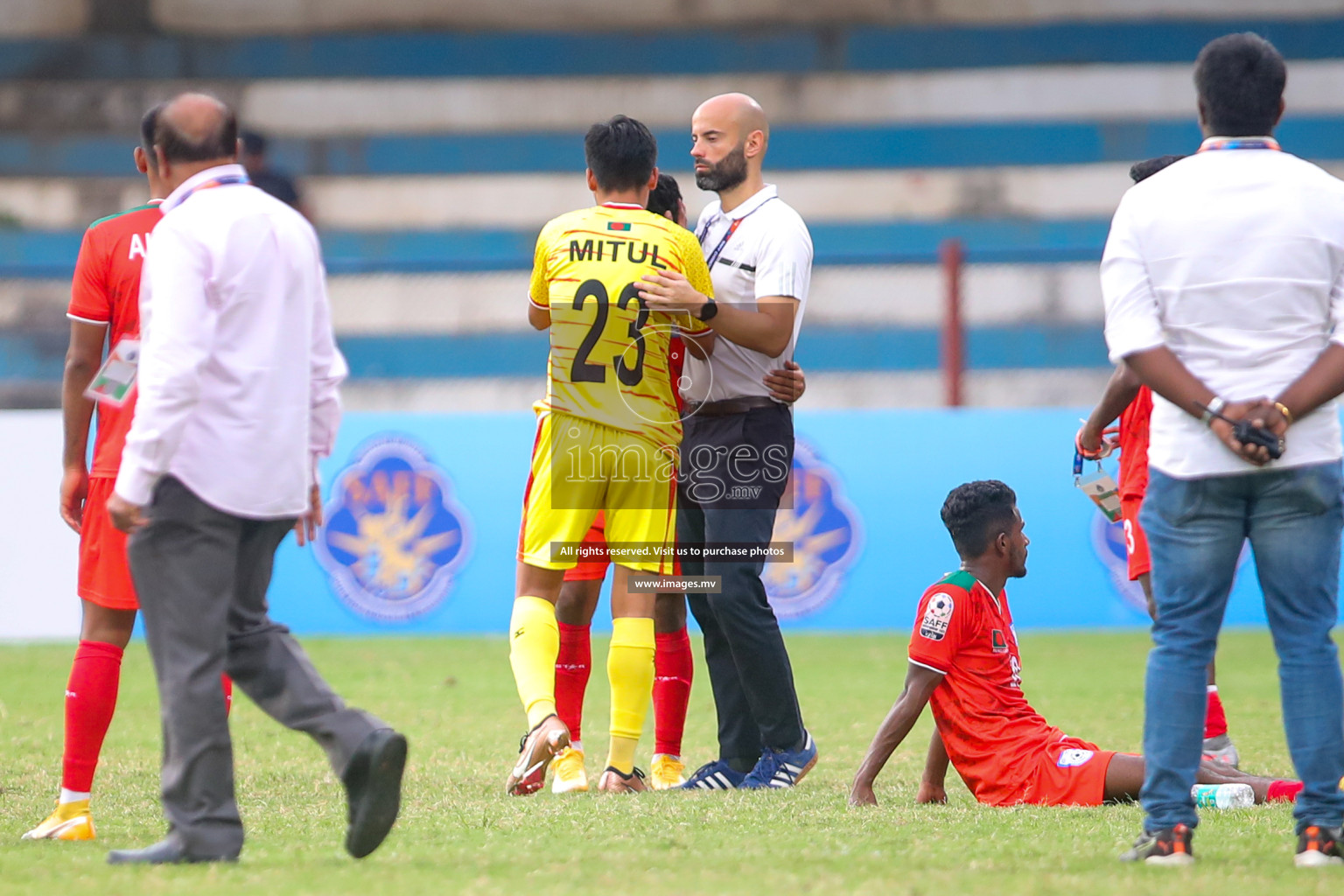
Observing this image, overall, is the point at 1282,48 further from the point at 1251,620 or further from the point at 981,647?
the point at 981,647

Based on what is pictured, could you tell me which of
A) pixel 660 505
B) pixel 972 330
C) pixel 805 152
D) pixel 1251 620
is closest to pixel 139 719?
pixel 660 505

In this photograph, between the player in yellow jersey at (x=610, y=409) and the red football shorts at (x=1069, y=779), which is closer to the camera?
the red football shorts at (x=1069, y=779)

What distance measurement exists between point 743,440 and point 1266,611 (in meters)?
2.06

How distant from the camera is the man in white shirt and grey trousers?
11.0 feet

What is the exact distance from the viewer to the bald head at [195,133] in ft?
11.8

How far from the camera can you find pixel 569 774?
16.0 feet

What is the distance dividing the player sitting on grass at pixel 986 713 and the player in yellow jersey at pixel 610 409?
33.0 inches

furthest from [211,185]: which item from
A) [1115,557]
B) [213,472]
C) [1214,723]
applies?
[1115,557]

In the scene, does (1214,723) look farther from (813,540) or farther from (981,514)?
(813,540)

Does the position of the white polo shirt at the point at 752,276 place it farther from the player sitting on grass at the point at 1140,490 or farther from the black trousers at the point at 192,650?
the black trousers at the point at 192,650

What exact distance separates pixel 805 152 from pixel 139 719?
1185cm

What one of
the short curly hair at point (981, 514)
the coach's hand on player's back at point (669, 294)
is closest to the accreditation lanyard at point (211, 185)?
the coach's hand on player's back at point (669, 294)

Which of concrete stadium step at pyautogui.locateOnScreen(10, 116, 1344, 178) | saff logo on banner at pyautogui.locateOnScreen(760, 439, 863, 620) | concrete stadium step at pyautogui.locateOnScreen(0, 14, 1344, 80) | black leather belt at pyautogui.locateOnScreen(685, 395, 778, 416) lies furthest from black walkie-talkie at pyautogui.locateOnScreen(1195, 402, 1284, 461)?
concrete stadium step at pyautogui.locateOnScreen(0, 14, 1344, 80)

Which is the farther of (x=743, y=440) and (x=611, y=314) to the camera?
(x=743, y=440)
